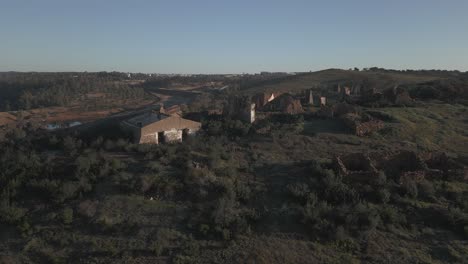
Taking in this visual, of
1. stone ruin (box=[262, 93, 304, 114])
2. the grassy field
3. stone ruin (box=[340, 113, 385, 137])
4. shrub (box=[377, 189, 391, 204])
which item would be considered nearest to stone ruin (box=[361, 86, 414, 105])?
the grassy field

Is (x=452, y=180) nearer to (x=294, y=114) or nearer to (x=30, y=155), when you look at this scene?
(x=294, y=114)

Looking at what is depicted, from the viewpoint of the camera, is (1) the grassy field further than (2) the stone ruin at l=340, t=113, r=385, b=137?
No

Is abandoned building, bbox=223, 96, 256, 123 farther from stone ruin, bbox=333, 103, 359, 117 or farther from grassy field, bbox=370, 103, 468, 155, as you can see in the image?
grassy field, bbox=370, 103, 468, 155

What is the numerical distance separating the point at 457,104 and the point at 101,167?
29449mm

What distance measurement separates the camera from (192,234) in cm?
1141

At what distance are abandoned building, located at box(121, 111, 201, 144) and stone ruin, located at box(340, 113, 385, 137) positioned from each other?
28.4 ft

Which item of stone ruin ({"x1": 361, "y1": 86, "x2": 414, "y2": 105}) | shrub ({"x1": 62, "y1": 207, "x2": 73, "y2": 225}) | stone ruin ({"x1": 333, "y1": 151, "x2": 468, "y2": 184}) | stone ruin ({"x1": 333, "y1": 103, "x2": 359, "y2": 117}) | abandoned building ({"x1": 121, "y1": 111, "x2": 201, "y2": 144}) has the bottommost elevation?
shrub ({"x1": 62, "y1": 207, "x2": 73, "y2": 225})

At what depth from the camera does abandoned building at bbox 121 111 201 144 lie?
20.1m

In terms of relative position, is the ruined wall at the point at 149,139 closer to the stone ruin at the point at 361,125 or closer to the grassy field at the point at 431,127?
the stone ruin at the point at 361,125

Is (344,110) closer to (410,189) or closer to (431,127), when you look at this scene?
(431,127)

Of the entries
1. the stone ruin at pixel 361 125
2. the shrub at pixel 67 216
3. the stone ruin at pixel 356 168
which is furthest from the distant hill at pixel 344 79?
the shrub at pixel 67 216

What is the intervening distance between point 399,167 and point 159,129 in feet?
37.1

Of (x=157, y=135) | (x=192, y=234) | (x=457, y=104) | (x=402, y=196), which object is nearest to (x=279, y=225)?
(x=192, y=234)

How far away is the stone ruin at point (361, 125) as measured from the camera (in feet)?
74.7
